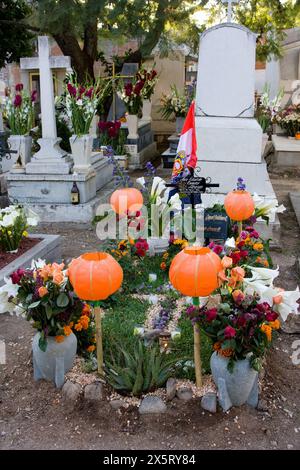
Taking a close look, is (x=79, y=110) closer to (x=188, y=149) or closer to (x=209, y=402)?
(x=188, y=149)

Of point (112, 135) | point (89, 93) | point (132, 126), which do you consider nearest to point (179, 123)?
point (132, 126)

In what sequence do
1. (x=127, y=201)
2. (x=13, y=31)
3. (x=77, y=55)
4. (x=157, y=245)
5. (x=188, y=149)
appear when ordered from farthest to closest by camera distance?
1. (x=13, y=31)
2. (x=77, y=55)
3. (x=188, y=149)
4. (x=157, y=245)
5. (x=127, y=201)

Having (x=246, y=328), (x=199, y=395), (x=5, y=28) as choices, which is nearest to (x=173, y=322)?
(x=199, y=395)

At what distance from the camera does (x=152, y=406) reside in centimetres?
304

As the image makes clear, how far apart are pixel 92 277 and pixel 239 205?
1.80 meters

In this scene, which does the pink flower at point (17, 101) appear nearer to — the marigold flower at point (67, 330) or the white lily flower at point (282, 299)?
the marigold flower at point (67, 330)

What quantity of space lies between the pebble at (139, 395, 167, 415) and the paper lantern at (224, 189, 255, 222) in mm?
1906

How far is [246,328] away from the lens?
2.90 meters

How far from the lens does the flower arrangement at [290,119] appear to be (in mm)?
12805

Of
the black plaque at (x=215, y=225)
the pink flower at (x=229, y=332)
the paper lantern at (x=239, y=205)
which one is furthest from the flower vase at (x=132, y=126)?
the pink flower at (x=229, y=332)

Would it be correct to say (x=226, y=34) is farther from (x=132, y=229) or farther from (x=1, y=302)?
(x=1, y=302)

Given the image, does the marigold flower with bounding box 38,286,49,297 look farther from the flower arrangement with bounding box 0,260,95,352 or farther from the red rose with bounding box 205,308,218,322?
the red rose with bounding box 205,308,218,322

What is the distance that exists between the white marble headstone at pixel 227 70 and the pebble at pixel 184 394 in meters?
5.00

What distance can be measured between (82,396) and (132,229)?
2227mm
